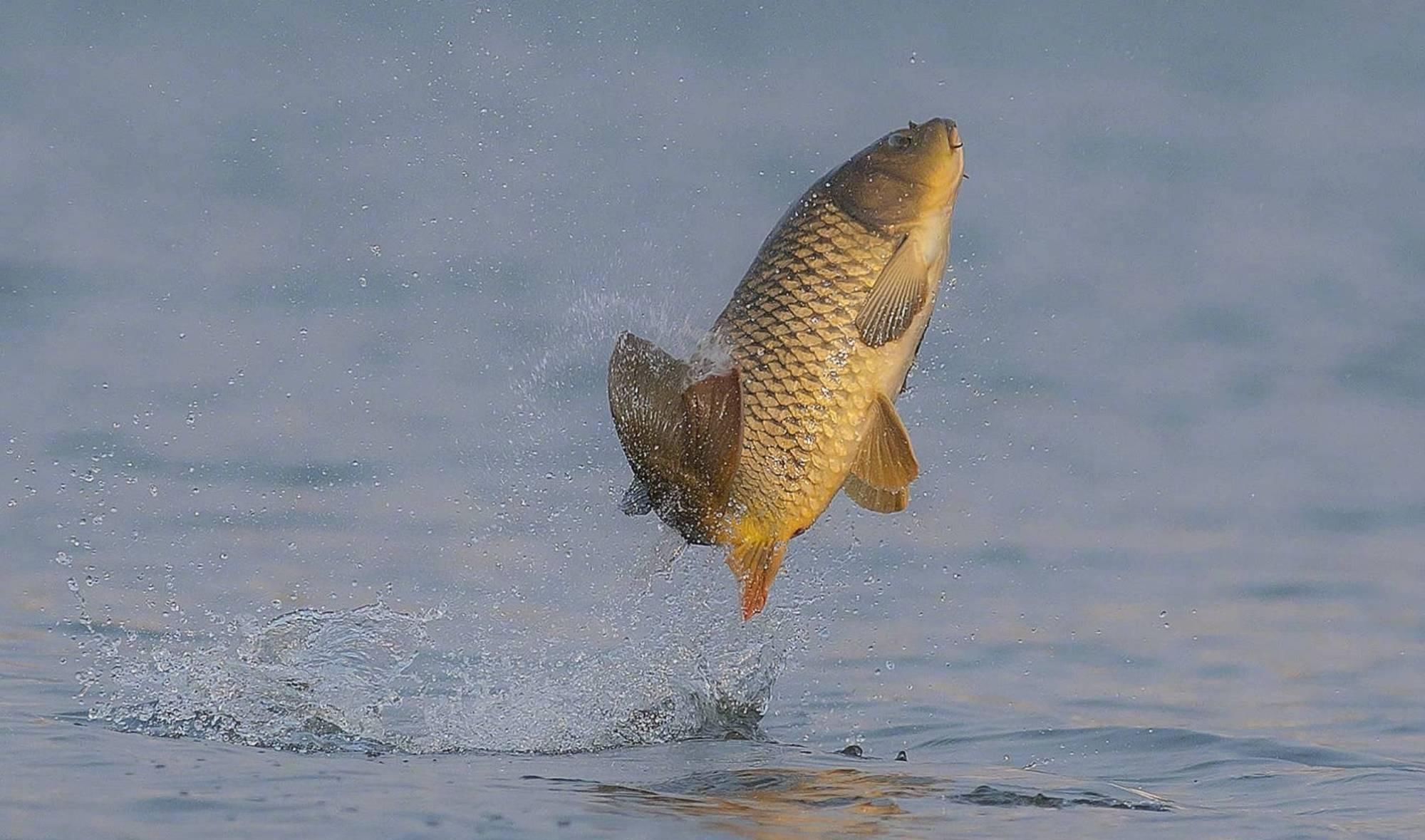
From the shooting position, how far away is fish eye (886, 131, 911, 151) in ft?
13.5

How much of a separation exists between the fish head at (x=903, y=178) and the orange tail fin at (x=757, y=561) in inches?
28.6

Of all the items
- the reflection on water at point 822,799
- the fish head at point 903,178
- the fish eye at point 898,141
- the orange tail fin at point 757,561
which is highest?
the fish eye at point 898,141

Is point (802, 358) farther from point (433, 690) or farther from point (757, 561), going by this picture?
point (433, 690)

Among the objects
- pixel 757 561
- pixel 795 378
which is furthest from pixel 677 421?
pixel 757 561

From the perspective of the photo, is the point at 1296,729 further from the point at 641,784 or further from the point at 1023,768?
the point at 641,784

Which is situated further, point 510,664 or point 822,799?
point 510,664

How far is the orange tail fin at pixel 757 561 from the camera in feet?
13.2

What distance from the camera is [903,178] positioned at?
4.05m

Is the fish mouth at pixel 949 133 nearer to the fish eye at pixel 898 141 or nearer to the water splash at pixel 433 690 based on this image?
the fish eye at pixel 898 141

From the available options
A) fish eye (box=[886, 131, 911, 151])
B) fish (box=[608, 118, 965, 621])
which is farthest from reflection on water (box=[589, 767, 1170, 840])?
fish eye (box=[886, 131, 911, 151])

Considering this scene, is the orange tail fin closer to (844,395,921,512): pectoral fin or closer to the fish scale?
the fish scale

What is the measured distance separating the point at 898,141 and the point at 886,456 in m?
0.70

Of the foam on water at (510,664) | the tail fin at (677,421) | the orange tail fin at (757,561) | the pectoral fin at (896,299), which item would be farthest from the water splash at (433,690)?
the pectoral fin at (896,299)

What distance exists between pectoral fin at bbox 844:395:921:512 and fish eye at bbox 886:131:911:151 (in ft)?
1.87
